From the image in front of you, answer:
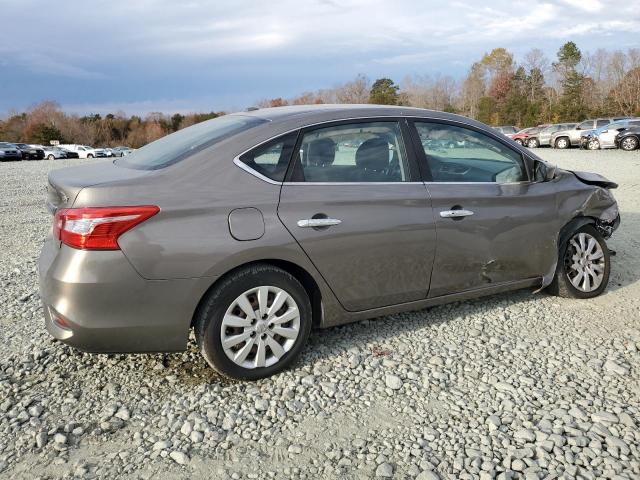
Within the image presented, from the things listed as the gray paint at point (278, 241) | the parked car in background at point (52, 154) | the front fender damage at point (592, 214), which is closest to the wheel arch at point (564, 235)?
the front fender damage at point (592, 214)

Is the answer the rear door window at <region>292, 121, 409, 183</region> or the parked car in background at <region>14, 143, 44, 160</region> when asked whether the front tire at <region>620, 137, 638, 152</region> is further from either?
the parked car in background at <region>14, 143, 44, 160</region>

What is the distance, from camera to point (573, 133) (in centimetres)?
3106

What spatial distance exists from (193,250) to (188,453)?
41.3 inches

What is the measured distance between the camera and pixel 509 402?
3119 mm

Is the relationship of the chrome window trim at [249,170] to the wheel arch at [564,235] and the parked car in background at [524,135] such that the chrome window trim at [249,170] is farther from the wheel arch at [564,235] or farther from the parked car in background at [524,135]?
the parked car in background at [524,135]

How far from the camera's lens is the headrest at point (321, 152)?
3502 millimetres

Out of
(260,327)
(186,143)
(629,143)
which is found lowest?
(629,143)

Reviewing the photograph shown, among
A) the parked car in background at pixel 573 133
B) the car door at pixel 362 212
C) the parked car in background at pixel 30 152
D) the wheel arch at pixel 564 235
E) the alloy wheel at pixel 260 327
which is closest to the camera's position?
the alloy wheel at pixel 260 327

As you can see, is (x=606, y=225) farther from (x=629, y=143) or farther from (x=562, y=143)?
(x=562, y=143)

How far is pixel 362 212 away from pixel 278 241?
625mm

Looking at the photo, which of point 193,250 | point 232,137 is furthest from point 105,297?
point 232,137

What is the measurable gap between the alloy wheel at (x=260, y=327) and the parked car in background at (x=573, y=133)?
100ft

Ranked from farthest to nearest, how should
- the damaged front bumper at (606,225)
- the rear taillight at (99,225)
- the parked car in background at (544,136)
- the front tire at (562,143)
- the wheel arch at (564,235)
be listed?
the parked car in background at (544,136) < the front tire at (562,143) < the damaged front bumper at (606,225) < the wheel arch at (564,235) < the rear taillight at (99,225)

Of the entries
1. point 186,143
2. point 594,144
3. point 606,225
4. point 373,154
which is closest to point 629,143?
point 594,144
